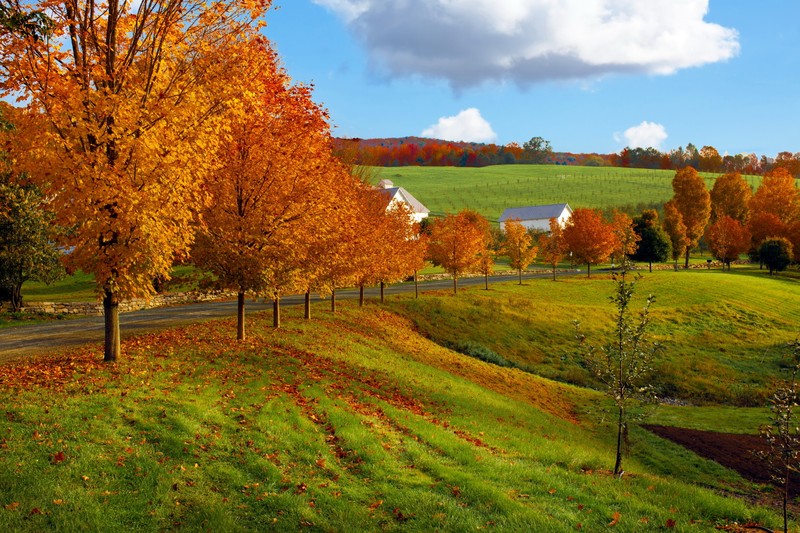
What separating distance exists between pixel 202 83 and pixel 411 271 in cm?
2982

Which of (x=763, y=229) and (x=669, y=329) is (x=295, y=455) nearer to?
(x=669, y=329)

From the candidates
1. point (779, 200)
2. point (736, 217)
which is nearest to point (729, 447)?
point (736, 217)

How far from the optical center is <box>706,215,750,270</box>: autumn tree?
81631mm

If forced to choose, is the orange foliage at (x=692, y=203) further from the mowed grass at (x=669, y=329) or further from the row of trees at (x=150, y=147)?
the row of trees at (x=150, y=147)

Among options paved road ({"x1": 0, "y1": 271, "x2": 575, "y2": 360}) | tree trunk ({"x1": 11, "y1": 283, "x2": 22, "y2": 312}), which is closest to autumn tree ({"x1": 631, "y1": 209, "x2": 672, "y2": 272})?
paved road ({"x1": 0, "y1": 271, "x2": 575, "y2": 360})

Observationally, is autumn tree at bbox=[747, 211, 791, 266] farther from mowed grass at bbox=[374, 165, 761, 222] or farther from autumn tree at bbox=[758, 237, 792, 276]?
mowed grass at bbox=[374, 165, 761, 222]

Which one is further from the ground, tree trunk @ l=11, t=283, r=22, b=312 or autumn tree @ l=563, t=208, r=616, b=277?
autumn tree @ l=563, t=208, r=616, b=277

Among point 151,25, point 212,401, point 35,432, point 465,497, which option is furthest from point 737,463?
point 151,25

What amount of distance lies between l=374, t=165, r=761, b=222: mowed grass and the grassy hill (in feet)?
365

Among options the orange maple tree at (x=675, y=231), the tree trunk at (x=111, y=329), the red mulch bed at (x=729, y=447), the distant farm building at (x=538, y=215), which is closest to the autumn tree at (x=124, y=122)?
the tree trunk at (x=111, y=329)

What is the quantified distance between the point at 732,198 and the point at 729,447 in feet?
308

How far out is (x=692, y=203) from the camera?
86688 mm

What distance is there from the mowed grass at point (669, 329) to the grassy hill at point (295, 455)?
14157 mm

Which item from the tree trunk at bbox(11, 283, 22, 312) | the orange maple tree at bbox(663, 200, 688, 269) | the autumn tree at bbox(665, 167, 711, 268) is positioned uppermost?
the autumn tree at bbox(665, 167, 711, 268)
